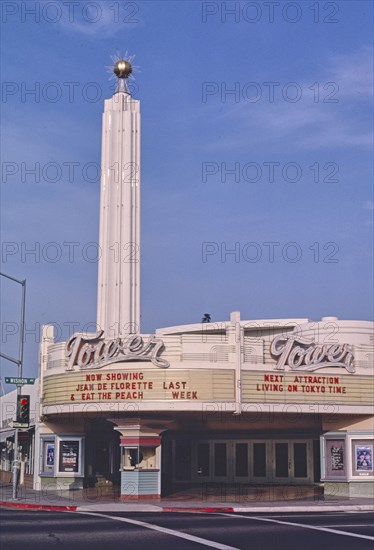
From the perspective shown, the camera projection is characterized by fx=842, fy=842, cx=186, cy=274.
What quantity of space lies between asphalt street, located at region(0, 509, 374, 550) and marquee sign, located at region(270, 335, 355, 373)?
11.3 metres

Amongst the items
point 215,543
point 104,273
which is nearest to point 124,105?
point 104,273

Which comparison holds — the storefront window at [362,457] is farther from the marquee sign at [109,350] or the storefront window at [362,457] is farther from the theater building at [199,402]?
the marquee sign at [109,350]

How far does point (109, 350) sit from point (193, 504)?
8281 millimetres

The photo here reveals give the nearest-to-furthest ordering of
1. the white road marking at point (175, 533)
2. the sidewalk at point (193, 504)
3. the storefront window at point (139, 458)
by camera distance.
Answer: the white road marking at point (175, 533), the sidewalk at point (193, 504), the storefront window at point (139, 458)

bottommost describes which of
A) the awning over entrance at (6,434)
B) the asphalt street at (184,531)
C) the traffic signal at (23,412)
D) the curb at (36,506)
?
the curb at (36,506)

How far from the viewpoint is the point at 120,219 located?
2009 inches

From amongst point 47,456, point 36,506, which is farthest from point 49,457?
point 36,506

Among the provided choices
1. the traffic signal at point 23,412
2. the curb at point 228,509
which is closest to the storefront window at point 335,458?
the curb at point 228,509

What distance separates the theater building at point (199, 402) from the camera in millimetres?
38625

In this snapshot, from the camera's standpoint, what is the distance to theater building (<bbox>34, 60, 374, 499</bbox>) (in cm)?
3862

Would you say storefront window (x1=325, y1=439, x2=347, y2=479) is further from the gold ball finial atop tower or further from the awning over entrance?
the gold ball finial atop tower

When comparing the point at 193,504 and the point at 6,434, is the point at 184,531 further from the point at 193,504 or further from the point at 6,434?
the point at 6,434

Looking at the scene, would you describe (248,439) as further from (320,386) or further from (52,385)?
(52,385)

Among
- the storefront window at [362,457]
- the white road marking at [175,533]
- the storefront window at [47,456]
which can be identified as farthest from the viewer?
the storefront window at [47,456]
